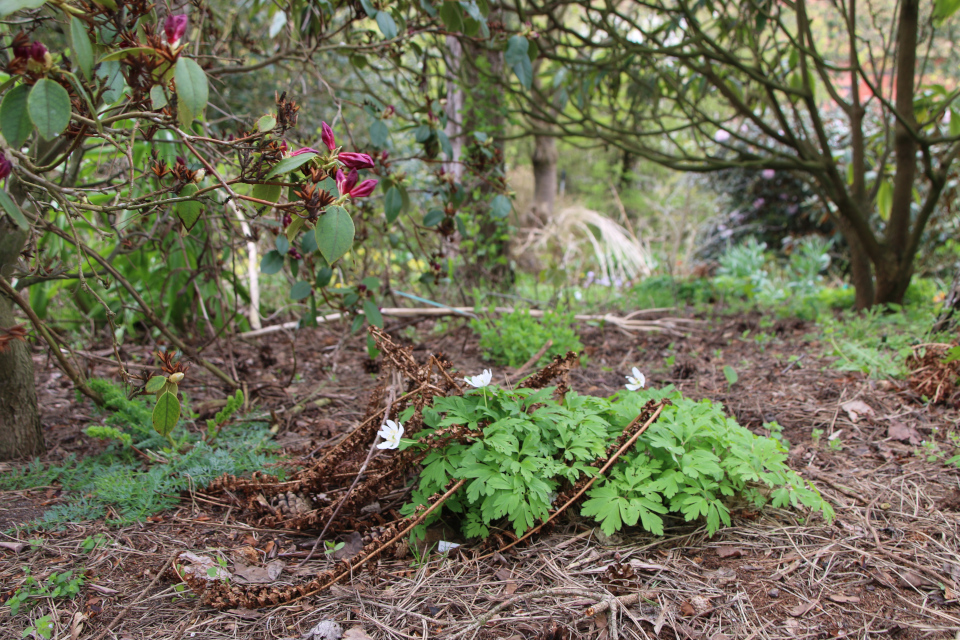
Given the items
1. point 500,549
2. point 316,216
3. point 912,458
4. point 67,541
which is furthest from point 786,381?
point 67,541

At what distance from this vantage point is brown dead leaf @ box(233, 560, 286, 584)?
4.01 feet

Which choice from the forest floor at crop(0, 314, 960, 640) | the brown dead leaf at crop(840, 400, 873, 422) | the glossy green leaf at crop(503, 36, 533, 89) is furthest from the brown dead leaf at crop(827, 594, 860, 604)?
the glossy green leaf at crop(503, 36, 533, 89)

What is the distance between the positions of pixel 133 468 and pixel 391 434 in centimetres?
83

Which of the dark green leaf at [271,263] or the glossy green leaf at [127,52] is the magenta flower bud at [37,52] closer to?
the glossy green leaf at [127,52]

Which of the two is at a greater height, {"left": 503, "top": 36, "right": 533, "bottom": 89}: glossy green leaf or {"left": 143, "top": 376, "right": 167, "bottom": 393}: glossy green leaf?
{"left": 503, "top": 36, "right": 533, "bottom": 89}: glossy green leaf

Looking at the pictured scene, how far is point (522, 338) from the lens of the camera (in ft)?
8.27

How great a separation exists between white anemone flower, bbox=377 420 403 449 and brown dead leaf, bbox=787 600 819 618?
0.90 metres

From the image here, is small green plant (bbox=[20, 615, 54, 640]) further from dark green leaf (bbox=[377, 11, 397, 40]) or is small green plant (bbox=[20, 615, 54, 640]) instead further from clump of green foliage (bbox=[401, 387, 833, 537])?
dark green leaf (bbox=[377, 11, 397, 40])

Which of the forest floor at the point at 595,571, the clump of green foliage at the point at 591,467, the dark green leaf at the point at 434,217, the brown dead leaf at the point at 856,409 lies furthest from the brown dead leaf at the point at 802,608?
the dark green leaf at the point at 434,217

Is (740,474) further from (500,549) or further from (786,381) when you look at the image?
(786,381)

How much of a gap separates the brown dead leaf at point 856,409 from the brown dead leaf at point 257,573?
76.6 inches

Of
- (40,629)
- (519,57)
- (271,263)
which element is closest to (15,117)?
(40,629)

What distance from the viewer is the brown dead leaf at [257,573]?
1222mm

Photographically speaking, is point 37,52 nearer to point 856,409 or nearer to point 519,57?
point 519,57
